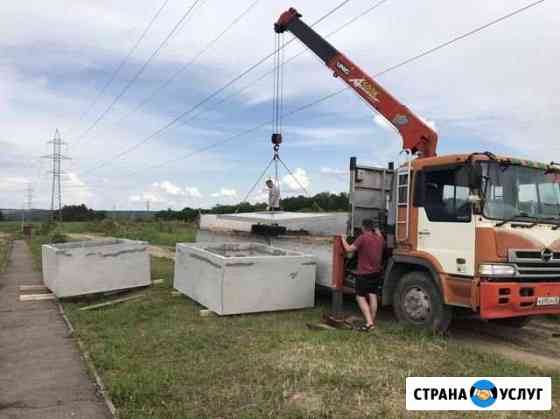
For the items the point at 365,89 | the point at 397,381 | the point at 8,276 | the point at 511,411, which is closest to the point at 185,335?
the point at 397,381

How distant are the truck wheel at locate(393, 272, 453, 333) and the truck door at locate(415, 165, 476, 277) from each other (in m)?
0.47

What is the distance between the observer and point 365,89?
410 inches

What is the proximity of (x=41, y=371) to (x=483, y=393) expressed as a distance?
5048mm

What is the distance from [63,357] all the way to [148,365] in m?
1.55

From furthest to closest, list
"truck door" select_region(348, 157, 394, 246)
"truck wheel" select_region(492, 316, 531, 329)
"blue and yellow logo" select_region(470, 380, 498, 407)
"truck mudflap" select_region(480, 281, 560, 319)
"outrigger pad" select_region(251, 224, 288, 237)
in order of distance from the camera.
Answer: "outrigger pad" select_region(251, 224, 288, 237), "truck door" select_region(348, 157, 394, 246), "truck wheel" select_region(492, 316, 531, 329), "truck mudflap" select_region(480, 281, 560, 319), "blue and yellow logo" select_region(470, 380, 498, 407)

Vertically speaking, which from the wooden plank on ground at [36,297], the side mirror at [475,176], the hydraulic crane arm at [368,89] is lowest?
the wooden plank on ground at [36,297]

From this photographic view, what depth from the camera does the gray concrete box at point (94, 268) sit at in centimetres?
1149

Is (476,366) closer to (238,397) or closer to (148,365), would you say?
(238,397)

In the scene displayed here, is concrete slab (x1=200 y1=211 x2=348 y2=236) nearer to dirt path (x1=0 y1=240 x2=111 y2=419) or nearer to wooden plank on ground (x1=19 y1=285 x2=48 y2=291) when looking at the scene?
dirt path (x1=0 y1=240 x2=111 y2=419)

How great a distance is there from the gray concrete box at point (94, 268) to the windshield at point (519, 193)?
864cm

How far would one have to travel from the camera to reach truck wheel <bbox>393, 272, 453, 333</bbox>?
290 inches

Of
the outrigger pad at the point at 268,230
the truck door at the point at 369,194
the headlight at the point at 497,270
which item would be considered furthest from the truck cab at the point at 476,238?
the outrigger pad at the point at 268,230

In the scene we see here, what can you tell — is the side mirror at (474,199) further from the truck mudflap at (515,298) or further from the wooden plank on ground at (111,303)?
the wooden plank on ground at (111,303)

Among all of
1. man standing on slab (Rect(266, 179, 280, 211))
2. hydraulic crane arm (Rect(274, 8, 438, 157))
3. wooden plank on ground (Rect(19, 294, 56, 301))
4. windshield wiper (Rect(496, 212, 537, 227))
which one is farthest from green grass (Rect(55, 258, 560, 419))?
man standing on slab (Rect(266, 179, 280, 211))
